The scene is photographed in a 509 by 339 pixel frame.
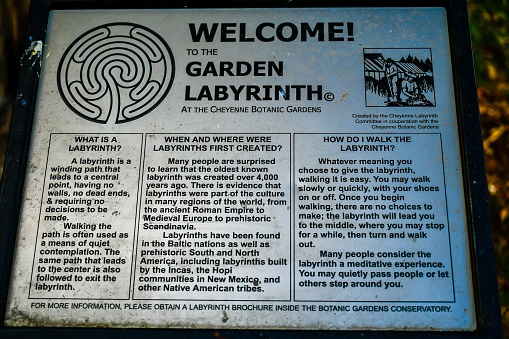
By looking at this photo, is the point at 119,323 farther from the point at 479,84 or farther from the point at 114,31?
the point at 479,84

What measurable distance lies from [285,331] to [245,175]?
0.56 m

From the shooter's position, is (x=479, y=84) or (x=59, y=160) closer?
(x=59, y=160)

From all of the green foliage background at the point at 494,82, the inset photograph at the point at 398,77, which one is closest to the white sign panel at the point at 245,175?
the inset photograph at the point at 398,77

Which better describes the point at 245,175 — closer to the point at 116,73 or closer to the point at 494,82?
the point at 116,73

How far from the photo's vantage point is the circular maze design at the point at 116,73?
2129 mm

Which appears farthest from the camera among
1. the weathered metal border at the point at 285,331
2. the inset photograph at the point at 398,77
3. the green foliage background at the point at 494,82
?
the green foliage background at the point at 494,82

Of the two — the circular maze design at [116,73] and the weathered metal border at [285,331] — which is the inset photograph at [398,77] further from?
the circular maze design at [116,73]

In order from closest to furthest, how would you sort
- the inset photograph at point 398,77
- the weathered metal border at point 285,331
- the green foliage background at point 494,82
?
the weathered metal border at point 285,331
the inset photograph at point 398,77
the green foliage background at point 494,82

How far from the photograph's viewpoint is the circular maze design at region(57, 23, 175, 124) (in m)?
2.13

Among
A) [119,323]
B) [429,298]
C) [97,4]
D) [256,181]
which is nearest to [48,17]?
[97,4]

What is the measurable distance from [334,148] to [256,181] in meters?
0.31

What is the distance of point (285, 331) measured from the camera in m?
1.82

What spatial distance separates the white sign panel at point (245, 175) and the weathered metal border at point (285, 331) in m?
0.03

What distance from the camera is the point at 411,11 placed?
2.27 metres
